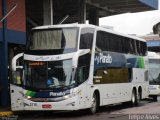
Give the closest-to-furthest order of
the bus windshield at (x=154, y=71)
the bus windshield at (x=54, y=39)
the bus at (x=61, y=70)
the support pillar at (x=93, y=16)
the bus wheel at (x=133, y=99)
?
the bus at (x=61, y=70), the bus windshield at (x=54, y=39), the bus wheel at (x=133, y=99), the bus windshield at (x=154, y=71), the support pillar at (x=93, y=16)

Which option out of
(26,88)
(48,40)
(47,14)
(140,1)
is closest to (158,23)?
(48,40)

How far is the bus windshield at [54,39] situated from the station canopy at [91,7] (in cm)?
1551

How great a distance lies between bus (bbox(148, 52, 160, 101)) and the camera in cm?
3404

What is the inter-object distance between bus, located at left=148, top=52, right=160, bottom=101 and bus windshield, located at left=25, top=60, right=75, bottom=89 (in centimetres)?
1522

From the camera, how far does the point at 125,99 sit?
87.0ft

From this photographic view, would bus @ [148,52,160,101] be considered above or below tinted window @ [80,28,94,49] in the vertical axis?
below

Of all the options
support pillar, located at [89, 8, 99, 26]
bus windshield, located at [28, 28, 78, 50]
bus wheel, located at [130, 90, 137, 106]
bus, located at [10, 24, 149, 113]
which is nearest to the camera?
bus, located at [10, 24, 149, 113]

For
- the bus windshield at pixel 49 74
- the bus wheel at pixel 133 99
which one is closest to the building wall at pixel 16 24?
the bus windshield at pixel 49 74

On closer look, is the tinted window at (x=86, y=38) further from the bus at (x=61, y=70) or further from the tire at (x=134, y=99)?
the tire at (x=134, y=99)

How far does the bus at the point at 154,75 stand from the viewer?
34.0 m

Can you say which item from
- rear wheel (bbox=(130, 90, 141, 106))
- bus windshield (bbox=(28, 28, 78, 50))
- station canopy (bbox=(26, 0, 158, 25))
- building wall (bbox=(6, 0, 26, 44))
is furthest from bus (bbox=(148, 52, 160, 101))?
bus windshield (bbox=(28, 28, 78, 50))

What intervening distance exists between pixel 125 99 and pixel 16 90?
786cm

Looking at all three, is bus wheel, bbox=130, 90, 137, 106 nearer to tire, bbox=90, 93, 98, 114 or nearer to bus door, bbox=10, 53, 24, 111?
tire, bbox=90, 93, 98, 114

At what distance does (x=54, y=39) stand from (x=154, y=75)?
15849 millimetres
